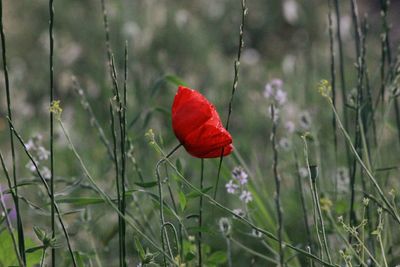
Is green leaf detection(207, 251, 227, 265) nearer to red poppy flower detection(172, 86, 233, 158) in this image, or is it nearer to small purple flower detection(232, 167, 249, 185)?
small purple flower detection(232, 167, 249, 185)

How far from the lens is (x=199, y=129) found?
4.75ft

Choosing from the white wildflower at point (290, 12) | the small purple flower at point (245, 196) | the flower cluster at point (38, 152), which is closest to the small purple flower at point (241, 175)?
the small purple flower at point (245, 196)

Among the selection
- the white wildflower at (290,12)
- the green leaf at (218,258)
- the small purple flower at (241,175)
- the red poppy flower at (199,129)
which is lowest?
the green leaf at (218,258)

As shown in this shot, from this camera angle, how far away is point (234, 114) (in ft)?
14.1

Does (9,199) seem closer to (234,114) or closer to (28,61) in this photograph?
(234,114)

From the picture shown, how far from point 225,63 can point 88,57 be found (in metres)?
0.73

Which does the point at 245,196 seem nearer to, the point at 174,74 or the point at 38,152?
the point at 38,152

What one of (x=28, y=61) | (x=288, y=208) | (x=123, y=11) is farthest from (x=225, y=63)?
(x=288, y=208)

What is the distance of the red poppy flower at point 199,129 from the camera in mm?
1430

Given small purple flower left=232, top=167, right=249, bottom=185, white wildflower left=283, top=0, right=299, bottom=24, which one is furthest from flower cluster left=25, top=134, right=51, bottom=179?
white wildflower left=283, top=0, right=299, bottom=24

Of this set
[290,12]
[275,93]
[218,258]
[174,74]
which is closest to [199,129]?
[218,258]

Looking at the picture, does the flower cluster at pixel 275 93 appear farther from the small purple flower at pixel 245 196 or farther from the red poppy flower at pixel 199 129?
the red poppy flower at pixel 199 129

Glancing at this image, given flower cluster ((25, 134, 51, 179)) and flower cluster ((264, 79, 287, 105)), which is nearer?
flower cluster ((25, 134, 51, 179))

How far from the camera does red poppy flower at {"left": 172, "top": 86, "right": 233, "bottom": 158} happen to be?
4.69 ft
